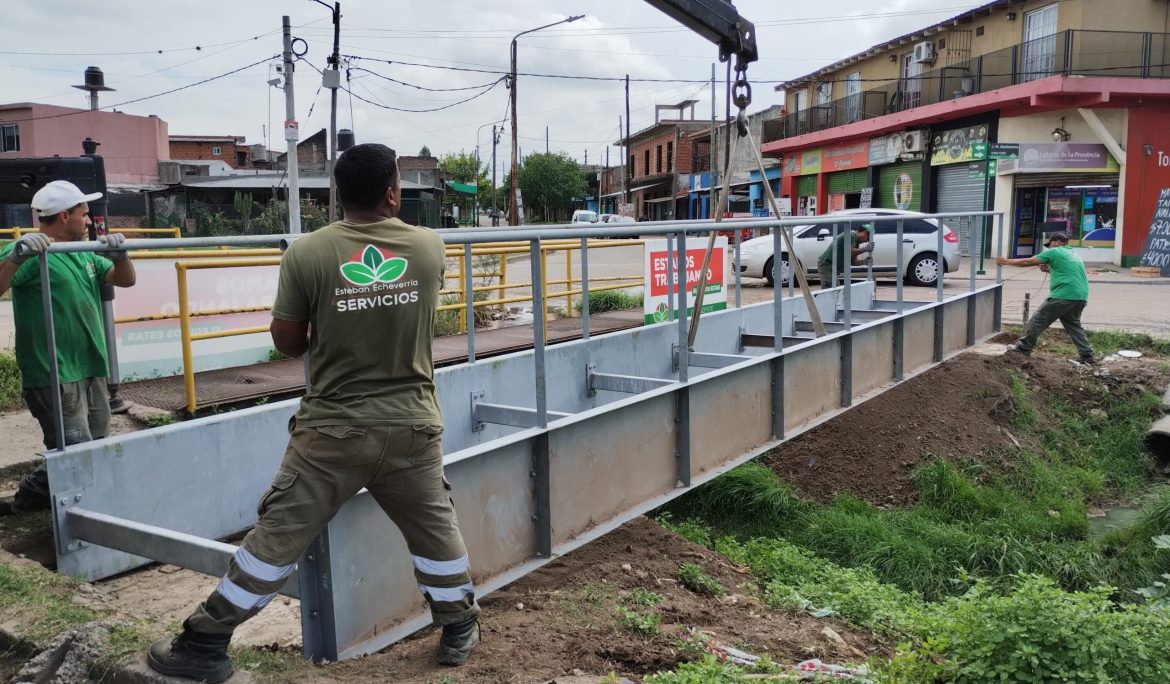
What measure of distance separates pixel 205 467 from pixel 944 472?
6475 millimetres

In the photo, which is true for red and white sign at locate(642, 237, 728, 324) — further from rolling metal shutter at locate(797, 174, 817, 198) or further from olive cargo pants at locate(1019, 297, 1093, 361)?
rolling metal shutter at locate(797, 174, 817, 198)

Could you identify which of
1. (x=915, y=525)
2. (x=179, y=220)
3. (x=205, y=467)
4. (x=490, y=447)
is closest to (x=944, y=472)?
(x=915, y=525)

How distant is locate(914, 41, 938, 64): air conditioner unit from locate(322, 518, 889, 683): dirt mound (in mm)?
29705

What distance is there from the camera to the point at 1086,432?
10.5 meters

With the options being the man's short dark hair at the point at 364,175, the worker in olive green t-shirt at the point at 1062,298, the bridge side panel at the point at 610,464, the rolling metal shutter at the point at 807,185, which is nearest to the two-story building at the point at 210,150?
the rolling metal shutter at the point at 807,185

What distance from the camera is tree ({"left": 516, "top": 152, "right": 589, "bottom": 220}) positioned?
80.6 metres

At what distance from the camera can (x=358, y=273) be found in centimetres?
321

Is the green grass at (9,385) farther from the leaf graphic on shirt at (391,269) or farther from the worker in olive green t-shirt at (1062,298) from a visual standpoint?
the worker in olive green t-shirt at (1062,298)

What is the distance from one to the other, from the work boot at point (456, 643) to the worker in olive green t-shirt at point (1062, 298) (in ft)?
32.2

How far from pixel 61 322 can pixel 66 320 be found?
26 mm

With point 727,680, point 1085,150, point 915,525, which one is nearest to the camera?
point 727,680

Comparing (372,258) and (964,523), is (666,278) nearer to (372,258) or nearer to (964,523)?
(964,523)

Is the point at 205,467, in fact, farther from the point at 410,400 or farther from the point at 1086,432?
the point at 1086,432

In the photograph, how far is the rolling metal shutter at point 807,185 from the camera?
39.4 m
